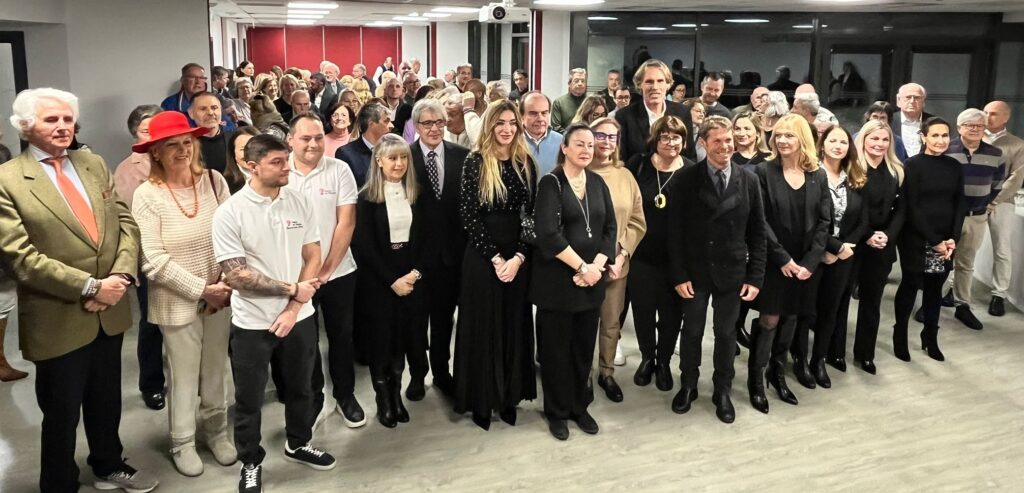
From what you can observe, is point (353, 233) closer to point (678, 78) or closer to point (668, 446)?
point (668, 446)

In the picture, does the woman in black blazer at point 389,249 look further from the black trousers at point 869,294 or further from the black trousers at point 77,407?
the black trousers at point 869,294

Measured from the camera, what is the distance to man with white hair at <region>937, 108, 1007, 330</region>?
5.77 meters

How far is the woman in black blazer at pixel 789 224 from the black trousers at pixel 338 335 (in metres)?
2.22

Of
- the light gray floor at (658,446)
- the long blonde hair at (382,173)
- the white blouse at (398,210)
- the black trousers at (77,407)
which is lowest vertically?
the light gray floor at (658,446)

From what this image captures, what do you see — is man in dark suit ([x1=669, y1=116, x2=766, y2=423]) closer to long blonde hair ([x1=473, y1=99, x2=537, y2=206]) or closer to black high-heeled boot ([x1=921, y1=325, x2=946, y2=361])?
long blonde hair ([x1=473, y1=99, x2=537, y2=206])

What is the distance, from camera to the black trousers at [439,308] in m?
4.46

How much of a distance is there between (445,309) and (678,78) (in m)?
7.89

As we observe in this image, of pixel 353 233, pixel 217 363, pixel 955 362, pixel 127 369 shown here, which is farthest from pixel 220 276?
pixel 955 362

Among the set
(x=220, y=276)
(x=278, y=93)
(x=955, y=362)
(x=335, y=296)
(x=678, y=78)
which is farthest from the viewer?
(x=678, y=78)

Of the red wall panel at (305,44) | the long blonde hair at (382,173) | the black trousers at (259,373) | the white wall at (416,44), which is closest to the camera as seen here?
the black trousers at (259,373)

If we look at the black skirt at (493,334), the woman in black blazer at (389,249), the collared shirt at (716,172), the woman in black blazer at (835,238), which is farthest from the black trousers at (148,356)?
the woman in black blazer at (835,238)

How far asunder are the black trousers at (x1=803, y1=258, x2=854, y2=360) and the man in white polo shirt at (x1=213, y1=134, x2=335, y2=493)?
2.93 m

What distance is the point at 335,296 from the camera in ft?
13.6

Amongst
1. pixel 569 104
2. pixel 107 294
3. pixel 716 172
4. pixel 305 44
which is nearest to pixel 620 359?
pixel 716 172
